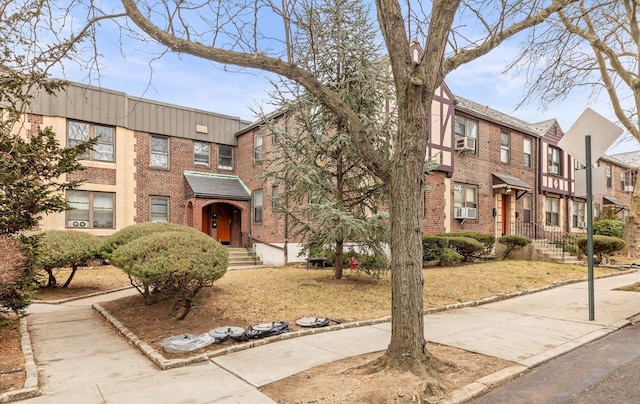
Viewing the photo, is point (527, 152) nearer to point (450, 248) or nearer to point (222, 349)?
point (450, 248)

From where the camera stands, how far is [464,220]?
18578 millimetres

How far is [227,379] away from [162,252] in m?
2.98

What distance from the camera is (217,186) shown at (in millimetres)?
20156

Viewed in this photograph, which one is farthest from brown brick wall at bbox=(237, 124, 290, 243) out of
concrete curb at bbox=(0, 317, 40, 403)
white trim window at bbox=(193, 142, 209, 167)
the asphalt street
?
the asphalt street

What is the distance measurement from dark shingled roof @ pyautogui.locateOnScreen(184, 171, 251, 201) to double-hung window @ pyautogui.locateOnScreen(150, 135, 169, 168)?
44.6 inches

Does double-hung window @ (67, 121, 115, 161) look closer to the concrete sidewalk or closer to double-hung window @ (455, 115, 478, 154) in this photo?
the concrete sidewalk

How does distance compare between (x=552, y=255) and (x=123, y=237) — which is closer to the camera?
(x=123, y=237)

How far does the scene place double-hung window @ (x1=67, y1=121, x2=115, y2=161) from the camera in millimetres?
17236

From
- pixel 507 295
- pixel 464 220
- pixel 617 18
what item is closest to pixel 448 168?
pixel 464 220

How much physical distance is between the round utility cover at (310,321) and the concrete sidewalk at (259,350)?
35 cm

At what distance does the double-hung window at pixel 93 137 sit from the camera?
56.5 ft

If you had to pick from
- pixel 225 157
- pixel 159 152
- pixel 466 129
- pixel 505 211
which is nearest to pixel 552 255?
pixel 505 211

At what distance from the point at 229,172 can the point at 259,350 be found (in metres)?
17.0

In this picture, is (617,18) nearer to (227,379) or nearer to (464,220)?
(464,220)
